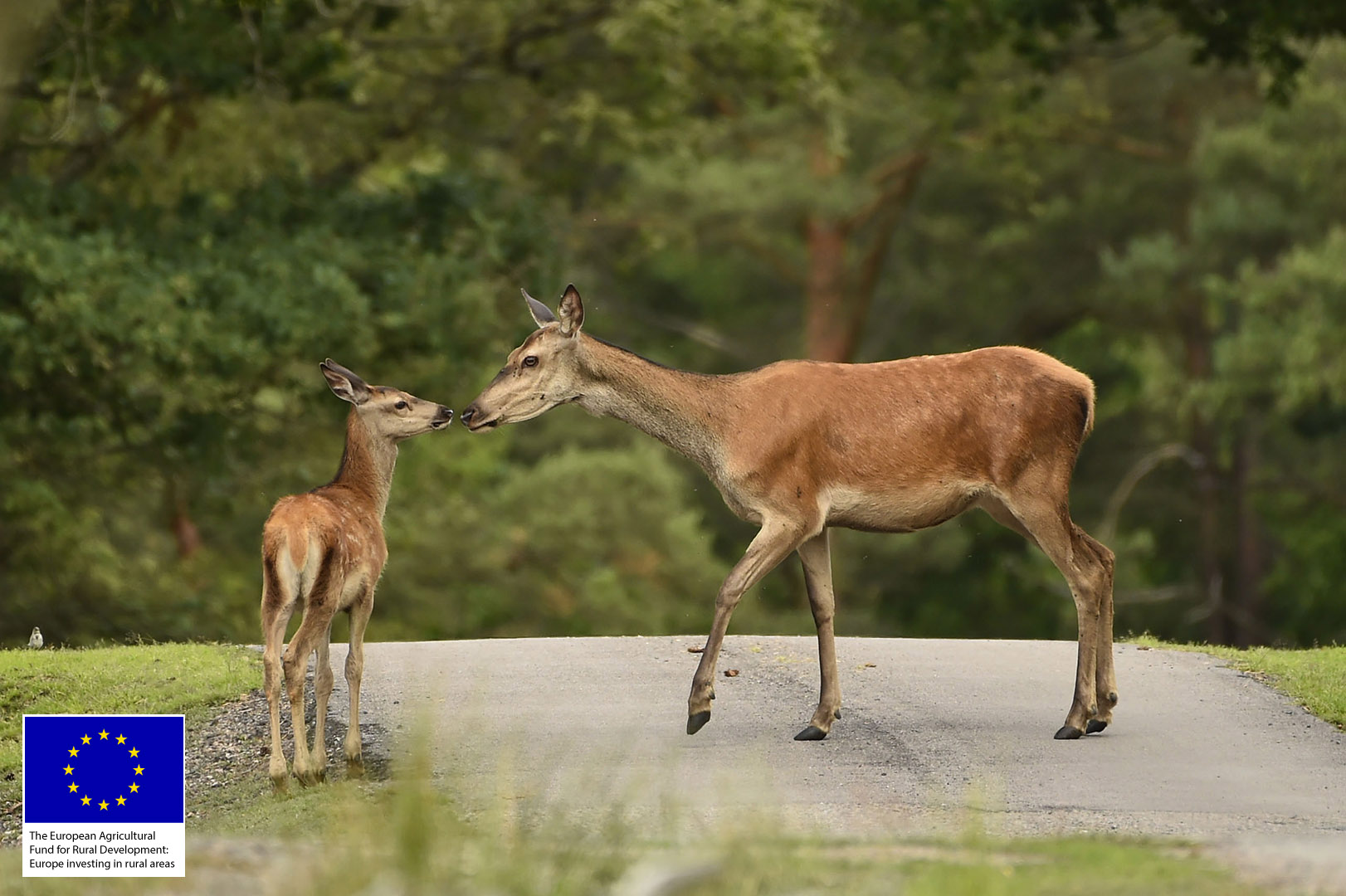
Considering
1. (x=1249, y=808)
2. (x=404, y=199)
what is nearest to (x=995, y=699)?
(x=1249, y=808)

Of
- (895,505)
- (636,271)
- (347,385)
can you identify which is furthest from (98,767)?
(636,271)

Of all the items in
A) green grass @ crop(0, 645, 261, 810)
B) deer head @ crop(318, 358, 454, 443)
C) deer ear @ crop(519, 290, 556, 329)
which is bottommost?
green grass @ crop(0, 645, 261, 810)

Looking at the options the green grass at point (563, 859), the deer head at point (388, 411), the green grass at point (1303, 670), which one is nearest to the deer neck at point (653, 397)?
the deer head at point (388, 411)

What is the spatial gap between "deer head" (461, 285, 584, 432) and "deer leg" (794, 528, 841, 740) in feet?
5.07

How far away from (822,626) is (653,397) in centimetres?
152

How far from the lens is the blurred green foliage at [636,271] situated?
19344 mm

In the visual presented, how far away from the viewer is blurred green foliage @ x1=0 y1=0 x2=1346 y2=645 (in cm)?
1934

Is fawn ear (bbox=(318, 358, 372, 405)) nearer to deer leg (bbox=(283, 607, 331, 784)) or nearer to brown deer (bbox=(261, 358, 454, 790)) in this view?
brown deer (bbox=(261, 358, 454, 790))

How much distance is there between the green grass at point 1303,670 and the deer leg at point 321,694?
5759 mm

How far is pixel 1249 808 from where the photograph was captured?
9.75 metres

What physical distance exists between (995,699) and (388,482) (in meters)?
4.01

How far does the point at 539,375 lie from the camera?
1115cm

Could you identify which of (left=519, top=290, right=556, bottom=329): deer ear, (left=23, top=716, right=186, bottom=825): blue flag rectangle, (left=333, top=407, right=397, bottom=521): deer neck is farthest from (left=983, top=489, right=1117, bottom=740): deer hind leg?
(left=23, top=716, right=186, bottom=825): blue flag rectangle

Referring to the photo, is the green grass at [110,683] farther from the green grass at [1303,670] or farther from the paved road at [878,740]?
the green grass at [1303,670]
